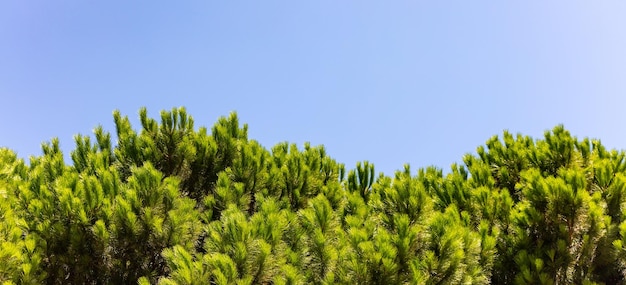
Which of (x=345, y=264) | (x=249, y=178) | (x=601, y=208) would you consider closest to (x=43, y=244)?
(x=249, y=178)

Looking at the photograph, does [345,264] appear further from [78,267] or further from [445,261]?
[78,267]

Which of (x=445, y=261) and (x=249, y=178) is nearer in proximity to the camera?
(x=445, y=261)

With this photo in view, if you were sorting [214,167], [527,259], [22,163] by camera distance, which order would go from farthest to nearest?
[22,163] < [214,167] < [527,259]

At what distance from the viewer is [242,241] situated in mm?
4137

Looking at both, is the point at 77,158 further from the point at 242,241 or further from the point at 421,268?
the point at 421,268

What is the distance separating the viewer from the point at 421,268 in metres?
4.12

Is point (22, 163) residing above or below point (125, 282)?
above

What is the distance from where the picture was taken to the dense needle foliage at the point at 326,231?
13.6 feet

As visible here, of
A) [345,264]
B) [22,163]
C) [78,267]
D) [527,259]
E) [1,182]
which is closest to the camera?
[345,264]

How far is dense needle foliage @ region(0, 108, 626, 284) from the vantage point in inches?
163

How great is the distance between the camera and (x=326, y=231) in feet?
15.6

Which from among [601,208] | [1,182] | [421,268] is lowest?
[421,268]

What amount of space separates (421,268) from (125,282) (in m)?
3.13

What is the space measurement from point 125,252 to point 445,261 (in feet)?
10.7
